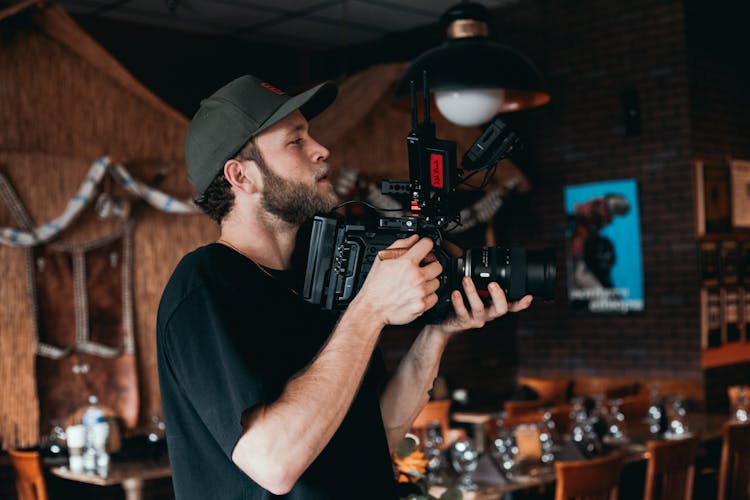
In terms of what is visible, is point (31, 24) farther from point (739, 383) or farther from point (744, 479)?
point (739, 383)

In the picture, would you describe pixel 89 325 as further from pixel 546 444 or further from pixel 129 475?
pixel 546 444

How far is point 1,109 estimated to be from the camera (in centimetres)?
394

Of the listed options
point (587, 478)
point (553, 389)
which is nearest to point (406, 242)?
point (587, 478)

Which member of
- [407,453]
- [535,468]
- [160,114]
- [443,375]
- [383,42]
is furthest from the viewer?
[383,42]

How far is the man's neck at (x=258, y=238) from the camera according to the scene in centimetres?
152

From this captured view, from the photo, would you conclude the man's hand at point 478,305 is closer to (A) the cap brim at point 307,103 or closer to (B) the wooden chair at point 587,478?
(A) the cap brim at point 307,103

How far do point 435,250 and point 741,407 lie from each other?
3.77 m

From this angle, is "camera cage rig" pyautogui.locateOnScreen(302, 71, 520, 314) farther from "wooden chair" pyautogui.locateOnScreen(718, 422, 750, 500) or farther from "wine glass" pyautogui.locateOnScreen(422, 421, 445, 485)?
"wooden chair" pyautogui.locateOnScreen(718, 422, 750, 500)


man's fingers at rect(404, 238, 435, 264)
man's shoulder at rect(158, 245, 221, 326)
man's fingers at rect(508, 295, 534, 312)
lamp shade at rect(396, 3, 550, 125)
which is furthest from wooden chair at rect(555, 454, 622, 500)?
man's shoulder at rect(158, 245, 221, 326)

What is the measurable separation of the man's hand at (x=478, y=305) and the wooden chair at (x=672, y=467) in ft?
6.96

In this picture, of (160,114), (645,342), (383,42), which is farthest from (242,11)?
(645,342)

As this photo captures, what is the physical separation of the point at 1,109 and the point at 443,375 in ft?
10.6

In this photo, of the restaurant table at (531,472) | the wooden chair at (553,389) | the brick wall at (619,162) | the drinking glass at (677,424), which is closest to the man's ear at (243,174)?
the restaurant table at (531,472)

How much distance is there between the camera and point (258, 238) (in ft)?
5.01
